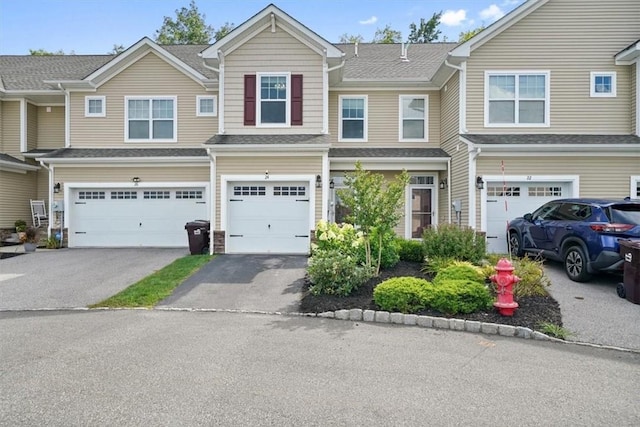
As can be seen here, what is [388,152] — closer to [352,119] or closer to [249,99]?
[352,119]

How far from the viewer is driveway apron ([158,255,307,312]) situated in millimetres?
7574

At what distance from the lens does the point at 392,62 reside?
16656 mm

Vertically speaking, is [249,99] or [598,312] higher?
[249,99]

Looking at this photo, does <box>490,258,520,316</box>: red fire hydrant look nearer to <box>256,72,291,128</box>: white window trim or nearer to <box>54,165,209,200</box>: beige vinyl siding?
<box>256,72,291,128</box>: white window trim

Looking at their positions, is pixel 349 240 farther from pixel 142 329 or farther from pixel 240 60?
pixel 240 60

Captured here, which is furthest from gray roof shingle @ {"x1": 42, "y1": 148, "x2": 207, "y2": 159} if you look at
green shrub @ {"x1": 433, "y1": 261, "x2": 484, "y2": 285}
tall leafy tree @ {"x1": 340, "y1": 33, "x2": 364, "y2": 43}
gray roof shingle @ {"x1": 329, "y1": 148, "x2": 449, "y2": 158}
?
tall leafy tree @ {"x1": 340, "y1": 33, "x2": 364, "y2": 43}

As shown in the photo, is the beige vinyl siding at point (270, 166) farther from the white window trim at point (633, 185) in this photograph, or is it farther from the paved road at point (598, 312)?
the white window trim at point (633, 185)

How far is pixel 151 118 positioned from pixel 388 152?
888cm

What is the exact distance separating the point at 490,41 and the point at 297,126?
6.69 meters

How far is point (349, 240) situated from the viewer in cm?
901

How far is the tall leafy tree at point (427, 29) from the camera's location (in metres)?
38.9

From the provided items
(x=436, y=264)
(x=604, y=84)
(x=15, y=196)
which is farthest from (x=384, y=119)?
(x=15, y=196)

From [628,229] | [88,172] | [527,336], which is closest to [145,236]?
[88,172]

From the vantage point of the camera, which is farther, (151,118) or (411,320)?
(151,118)
